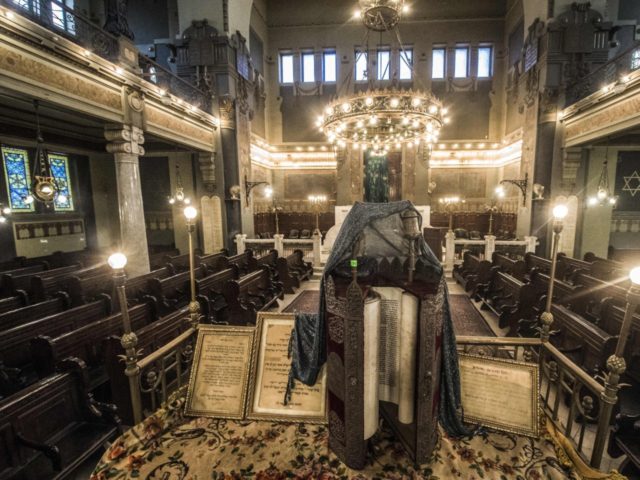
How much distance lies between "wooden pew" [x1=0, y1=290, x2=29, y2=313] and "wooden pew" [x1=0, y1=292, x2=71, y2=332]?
0.53 m

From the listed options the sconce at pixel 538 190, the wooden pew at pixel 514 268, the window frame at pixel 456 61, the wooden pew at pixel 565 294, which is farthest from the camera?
the window frame at pixel 456 61

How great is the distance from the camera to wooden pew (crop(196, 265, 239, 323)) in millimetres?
4785

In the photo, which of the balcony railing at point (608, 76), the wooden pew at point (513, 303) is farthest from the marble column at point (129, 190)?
the balcony railing at point (608, 76)

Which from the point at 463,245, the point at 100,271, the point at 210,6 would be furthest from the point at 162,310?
the point at 210,6

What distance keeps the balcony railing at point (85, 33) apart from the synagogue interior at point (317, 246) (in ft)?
0.23

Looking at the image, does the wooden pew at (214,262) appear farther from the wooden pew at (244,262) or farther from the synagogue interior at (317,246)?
the synagogue interior at (317,246)

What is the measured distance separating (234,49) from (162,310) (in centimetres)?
985

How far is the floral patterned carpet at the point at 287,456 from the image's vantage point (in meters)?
2.23

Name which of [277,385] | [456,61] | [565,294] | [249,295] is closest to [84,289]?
[249,295]

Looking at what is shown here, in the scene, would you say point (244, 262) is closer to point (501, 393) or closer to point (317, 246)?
point (317, 246)

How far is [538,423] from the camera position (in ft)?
8.25

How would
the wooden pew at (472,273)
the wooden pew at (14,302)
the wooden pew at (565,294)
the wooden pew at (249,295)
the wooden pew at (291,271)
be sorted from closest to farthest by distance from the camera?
the wooden pew at (565,294) < the wooden pew at (14,302) < the wooden pew at (249,295) < the wooden pew at (472,273) < the wooden pew at (291,271)

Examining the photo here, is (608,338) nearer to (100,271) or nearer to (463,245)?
(463,245)

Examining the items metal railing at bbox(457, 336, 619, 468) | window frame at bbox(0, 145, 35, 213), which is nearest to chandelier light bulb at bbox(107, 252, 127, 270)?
metal railing at bbox(457, 336, 619, 468)
